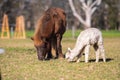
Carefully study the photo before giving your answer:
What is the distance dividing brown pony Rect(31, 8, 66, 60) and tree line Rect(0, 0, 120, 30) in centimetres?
4798

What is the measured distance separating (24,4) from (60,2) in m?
6.82

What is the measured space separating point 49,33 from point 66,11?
5099 cm

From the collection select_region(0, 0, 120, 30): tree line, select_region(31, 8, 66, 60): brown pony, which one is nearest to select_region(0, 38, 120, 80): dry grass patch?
select_region(31, 8, 66, 60): brown pony

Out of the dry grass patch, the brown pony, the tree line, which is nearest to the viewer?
the dry grass patch

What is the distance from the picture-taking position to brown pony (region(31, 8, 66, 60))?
1384cm

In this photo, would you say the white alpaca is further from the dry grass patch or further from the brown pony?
the brown pony

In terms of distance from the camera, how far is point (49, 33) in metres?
14.1

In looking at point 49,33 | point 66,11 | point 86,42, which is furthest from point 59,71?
point 66,11

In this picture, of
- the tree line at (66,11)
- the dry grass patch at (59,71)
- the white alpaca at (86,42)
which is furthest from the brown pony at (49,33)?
the tree line at (66,11)

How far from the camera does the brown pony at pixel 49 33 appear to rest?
13.8 m

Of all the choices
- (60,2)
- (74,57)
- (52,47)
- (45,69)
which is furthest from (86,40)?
(60,2)

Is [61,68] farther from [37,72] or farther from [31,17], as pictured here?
[31,17]

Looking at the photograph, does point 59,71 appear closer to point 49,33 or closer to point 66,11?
point 49,33

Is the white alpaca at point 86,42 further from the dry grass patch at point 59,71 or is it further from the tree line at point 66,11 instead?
the tree line at point 66,11
